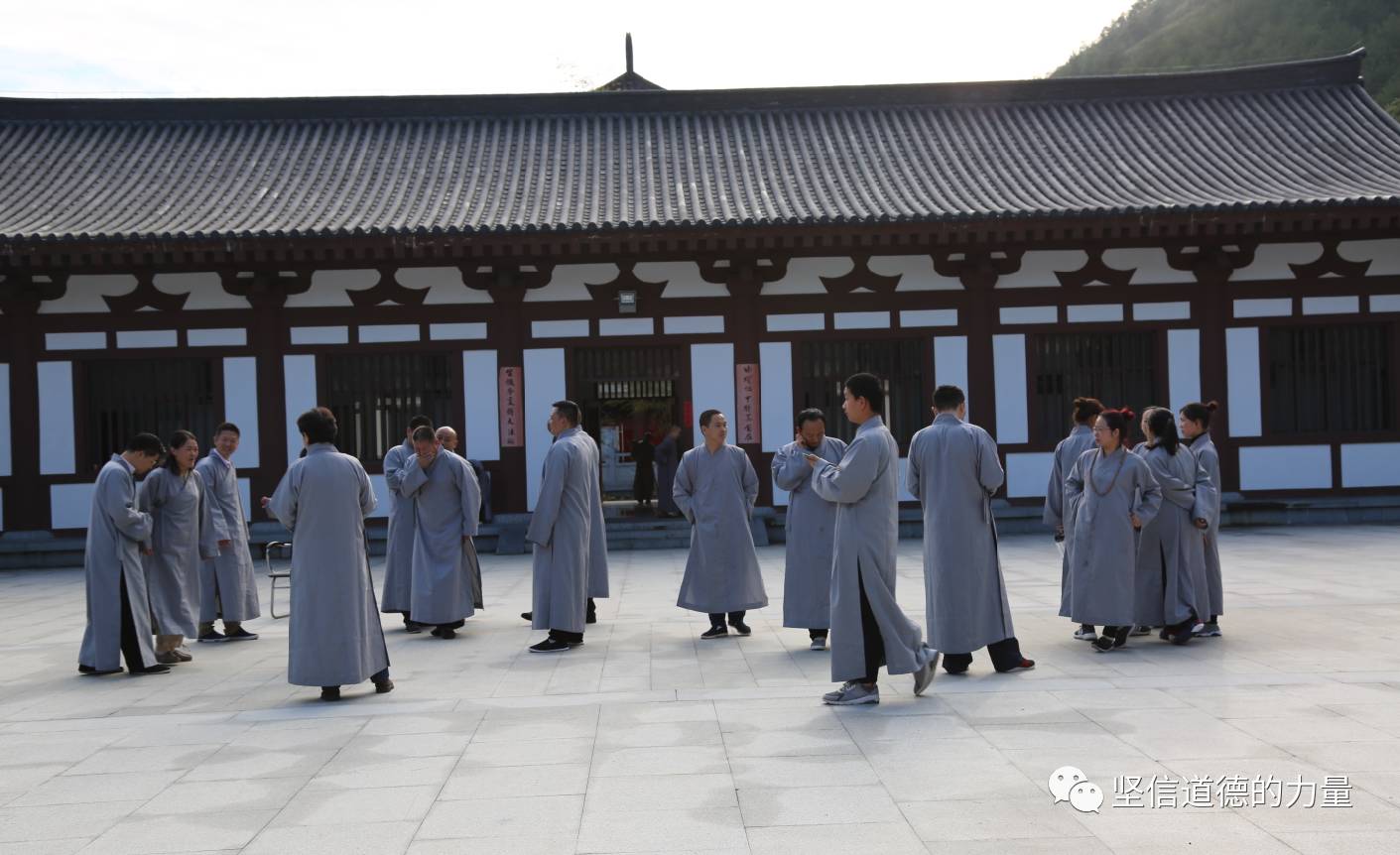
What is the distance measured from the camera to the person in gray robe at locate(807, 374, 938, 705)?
553 cm

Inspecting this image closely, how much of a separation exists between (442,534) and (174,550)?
1722 mm

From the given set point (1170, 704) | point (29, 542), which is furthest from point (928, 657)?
point (29, 542)

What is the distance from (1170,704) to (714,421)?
3563mm

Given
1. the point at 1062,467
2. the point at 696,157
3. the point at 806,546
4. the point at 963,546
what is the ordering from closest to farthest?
the point at 963,546 < the point at 806,546 < the point at 1062,467 < the point at 696,157

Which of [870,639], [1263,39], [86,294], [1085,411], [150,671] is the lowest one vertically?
[150,671]

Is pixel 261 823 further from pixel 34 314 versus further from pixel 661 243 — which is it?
pixel 34 314

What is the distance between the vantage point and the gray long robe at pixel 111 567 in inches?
276

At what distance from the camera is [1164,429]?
24.0 feet

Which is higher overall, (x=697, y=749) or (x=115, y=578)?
(x=115, y=578)

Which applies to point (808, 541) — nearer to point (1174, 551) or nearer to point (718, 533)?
point (718, 533)

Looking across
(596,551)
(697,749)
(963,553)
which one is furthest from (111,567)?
(963,553)

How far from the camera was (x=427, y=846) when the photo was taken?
12.3 feet

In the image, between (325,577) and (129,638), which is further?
(129,638)

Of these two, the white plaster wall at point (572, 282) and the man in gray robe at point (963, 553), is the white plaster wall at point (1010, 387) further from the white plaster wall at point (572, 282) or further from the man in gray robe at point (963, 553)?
the man in gray robe at point (963, 553)
